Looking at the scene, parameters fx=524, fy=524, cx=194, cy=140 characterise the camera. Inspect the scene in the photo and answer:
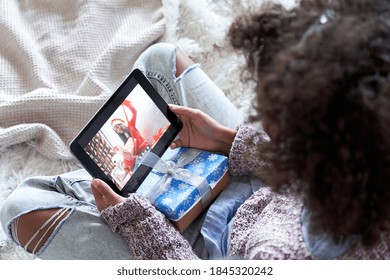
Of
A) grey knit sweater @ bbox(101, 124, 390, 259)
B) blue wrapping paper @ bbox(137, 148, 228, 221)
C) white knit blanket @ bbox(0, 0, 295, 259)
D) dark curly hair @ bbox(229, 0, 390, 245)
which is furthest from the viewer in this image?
white knit blanket @ bbox(0, 0, 295, 259)

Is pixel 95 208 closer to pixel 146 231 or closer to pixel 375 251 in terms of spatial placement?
pixel 146 231

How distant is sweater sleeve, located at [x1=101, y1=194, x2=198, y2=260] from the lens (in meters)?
0.68

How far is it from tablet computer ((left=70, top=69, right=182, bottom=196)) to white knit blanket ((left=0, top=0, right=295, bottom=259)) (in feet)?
0.71

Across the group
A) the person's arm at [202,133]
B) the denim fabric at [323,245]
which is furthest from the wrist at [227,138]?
the denim fabric at [323,245]

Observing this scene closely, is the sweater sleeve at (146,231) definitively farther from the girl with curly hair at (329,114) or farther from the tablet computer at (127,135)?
the girl with curly hair at (329,114)

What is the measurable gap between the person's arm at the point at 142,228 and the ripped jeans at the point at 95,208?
0.03 metres

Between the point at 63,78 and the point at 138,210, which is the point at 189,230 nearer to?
the point at 138,210

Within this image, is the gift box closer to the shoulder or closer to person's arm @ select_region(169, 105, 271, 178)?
person's arm @ select_region(169, 105, 271, 178)

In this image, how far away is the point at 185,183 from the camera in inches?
29.4

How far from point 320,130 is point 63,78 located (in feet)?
2.30

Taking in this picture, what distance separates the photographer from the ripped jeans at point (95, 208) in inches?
28.5

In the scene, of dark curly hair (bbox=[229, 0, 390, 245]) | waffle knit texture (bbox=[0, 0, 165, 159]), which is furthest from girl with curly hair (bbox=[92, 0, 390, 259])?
waffle knit texture (bbox=[0, 0, 165, 159])

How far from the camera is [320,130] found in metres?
0.45
